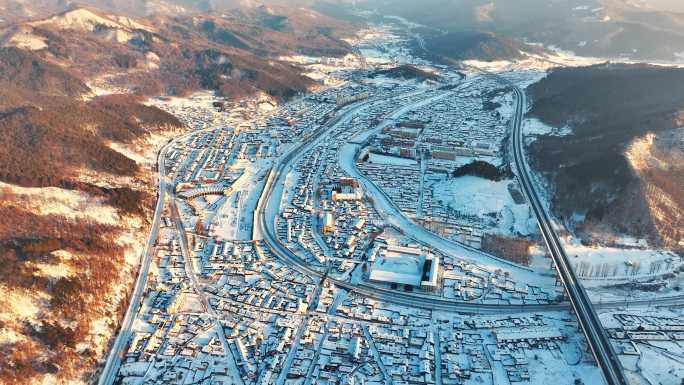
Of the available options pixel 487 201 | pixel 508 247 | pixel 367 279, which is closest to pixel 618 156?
pixel 487 201

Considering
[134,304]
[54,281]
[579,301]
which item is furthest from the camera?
[134,304]

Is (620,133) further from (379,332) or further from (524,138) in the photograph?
(379,332)

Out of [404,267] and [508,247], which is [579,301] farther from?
[404,267]

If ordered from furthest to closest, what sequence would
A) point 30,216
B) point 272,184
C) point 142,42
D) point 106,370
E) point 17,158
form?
point 142,42 → point 272,184 → point 17,158 → point 30,216 → point 106,370

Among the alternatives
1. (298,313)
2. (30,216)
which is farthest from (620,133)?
(30,216)

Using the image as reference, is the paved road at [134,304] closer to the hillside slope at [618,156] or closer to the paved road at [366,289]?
the paved road at [366,289]

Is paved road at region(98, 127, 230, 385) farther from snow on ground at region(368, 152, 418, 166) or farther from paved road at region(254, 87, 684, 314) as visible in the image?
snow on ground at region(368, 152, 418, 166)
